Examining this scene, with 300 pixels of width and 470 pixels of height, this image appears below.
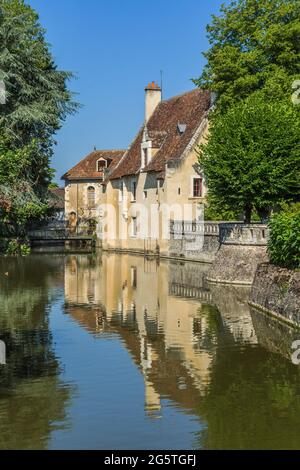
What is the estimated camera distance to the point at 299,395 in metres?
14.9

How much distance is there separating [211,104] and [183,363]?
3691cm

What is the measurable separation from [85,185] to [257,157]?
170 ft

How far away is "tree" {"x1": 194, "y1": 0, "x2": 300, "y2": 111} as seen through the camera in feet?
141

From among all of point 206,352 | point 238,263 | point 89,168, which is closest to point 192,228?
point 238,263

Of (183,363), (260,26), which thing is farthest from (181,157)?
(183,363)

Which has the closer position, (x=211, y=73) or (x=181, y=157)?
(x=211, y=73)

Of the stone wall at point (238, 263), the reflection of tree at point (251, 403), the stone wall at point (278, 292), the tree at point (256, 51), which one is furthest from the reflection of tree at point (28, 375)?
the tree at point (256, 51)

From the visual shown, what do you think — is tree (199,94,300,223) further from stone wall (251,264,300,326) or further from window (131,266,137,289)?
stone wall (251,264,300,326)

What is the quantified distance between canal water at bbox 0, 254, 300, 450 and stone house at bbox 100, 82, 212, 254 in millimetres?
21484

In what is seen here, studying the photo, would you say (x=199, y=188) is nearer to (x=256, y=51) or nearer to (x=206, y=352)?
(x=256, y=51)

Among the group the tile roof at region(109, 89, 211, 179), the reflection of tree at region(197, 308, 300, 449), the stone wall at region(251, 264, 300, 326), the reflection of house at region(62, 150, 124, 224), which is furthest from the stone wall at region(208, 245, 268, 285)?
the reflection of house at region(62, 150, 124, 224)

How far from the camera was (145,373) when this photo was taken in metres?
16.9

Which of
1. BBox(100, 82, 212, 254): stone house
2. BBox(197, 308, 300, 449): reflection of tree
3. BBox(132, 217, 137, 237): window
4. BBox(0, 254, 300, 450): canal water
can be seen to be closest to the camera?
BBox(197, 308, 300, 449): reflection of tree
